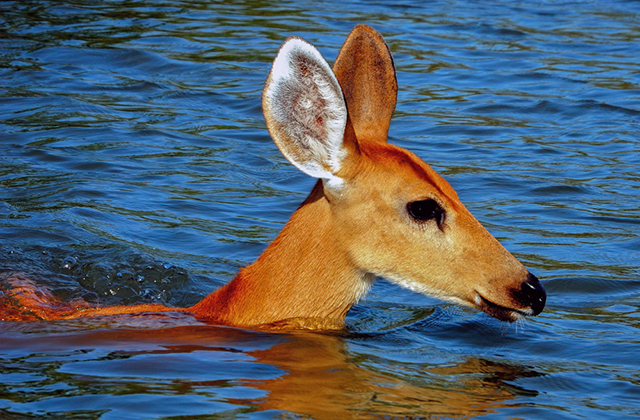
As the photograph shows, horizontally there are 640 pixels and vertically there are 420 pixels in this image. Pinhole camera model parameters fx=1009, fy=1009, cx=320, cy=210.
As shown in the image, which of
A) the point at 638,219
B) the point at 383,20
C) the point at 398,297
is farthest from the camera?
the point at 383,20

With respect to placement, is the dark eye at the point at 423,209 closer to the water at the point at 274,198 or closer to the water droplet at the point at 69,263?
the water at the point at 274,198

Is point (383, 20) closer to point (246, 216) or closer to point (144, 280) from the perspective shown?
point (246, 216)

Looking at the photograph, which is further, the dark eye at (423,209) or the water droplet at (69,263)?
the water droplet at (69,263)

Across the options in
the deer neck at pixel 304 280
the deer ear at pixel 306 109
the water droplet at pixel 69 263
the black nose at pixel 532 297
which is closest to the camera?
the deer ear at pixel 306 109

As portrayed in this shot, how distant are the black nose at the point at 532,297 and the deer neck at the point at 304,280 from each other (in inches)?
30.4

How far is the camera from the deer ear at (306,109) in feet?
14.8

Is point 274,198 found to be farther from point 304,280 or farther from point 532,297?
point 532,297

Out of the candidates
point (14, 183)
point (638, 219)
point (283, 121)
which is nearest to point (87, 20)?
point (14, 183)

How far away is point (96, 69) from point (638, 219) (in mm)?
6961

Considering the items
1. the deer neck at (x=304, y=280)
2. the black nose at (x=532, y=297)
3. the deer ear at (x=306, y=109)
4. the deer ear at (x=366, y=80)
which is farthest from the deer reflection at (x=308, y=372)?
the deer ear at (x=366, y=80)

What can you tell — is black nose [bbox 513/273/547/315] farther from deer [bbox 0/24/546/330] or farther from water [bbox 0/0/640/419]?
water [bbox 0/0/640/419]

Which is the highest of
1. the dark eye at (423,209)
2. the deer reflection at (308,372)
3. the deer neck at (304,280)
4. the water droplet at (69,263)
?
the dark eye at (423,209)

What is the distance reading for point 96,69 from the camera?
12.3 meters

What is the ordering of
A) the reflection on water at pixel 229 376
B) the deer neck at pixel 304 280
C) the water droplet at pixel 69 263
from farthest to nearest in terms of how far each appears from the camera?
the water droplet at pixel 69 263
the deer neck at pixel 304 280
the reflection on water at pixel 229 376
